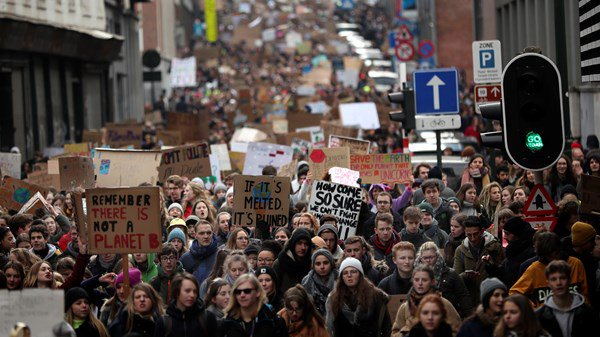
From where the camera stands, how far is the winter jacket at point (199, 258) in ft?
49.4

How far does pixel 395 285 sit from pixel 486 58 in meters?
8.14

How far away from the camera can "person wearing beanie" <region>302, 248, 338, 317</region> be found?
1322cm

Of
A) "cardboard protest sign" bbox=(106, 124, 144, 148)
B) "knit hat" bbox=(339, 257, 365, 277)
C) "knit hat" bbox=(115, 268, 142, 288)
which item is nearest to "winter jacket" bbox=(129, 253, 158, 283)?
"knit hat" bbox=(115, 268, 142, 288)

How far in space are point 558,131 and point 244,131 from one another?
863 inches

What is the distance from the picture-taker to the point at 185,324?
11.6 m

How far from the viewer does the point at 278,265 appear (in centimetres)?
1391

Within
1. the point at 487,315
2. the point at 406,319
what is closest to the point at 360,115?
the point at 406,319

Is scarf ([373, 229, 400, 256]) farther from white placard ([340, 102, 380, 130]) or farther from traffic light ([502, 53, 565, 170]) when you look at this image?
white placard ([340, 102, 380, 130])

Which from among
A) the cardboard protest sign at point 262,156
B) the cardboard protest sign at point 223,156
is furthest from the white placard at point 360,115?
the cardboard protest sign at point 262,156

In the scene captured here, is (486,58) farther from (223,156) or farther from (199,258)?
(223,156)

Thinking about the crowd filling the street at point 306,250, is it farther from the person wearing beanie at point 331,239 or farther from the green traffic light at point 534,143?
the green traffic light at point 534,143

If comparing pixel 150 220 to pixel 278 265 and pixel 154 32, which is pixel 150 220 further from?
pixel 154 32

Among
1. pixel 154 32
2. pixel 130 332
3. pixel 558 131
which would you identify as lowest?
pixel 130 332

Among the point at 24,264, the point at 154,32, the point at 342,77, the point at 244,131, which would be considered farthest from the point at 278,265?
the point at 154,32
